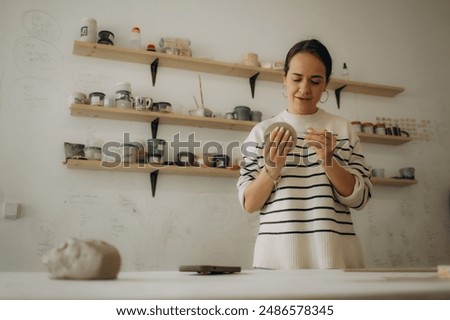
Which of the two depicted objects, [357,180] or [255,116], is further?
[255,116]

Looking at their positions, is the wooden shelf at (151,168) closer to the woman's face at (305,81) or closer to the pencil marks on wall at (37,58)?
the pencil marks on wall at (37,58)

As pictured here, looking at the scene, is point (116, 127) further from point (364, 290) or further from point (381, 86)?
point (364, 290)

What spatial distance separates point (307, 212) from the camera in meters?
1.24

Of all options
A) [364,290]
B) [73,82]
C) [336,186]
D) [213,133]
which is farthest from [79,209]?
[364,290]

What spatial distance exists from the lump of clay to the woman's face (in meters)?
0.96

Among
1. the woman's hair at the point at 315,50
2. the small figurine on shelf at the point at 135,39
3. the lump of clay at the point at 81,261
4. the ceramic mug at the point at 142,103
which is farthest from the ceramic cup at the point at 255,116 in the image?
the lump of clay at the point at 81,261

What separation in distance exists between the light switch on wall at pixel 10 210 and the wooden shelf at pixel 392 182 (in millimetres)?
2041

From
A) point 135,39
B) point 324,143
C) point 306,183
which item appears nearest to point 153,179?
point 135,39

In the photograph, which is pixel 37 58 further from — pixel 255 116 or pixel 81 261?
pixel 81 261

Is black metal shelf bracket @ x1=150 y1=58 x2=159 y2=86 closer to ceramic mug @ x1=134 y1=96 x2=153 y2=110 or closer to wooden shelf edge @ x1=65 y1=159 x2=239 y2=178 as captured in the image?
ceramic mug @ x1=134 y1=96 x2=153 y2=110

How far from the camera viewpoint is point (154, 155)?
7.13 ft

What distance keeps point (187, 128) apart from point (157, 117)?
231 millimetres

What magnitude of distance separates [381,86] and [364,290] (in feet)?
8.42

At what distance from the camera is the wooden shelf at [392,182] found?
8.52 ft
